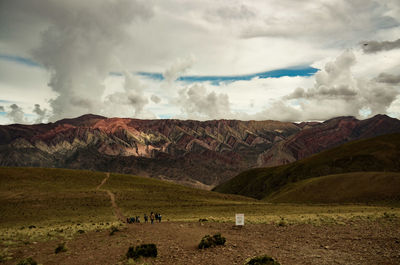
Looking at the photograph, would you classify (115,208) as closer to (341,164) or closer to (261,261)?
(261,261)

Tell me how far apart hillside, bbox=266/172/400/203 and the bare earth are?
58.9 metres

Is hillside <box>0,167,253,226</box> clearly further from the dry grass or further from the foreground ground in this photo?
the foreground ground

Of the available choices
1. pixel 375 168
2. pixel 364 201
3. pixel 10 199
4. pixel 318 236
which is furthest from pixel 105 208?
pixel 375 168

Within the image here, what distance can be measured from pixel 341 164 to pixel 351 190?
77.5 meters

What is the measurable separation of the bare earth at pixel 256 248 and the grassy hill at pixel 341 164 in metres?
127

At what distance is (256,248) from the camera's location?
19.8 meters

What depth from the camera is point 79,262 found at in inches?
781

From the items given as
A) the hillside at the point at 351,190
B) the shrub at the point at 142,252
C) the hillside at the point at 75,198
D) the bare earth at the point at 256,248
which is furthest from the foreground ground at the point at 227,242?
the hillside at the point at 351,190

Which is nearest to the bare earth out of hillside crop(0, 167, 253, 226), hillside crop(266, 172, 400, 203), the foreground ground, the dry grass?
the foreground ground

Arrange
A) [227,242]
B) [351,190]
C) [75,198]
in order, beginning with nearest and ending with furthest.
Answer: [227,242] < [75,198] < [351,190]

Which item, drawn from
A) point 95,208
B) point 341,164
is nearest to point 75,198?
point 95,208

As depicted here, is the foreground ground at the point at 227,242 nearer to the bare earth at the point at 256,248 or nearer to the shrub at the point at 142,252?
the bare earth at the point at 256,248

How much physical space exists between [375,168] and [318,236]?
138 m

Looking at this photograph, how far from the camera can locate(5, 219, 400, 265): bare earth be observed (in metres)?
16.8
